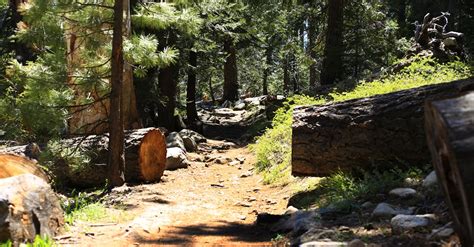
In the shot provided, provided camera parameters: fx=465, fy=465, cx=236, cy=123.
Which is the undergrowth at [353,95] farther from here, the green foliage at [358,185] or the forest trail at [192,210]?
the green foliage at [358,185]

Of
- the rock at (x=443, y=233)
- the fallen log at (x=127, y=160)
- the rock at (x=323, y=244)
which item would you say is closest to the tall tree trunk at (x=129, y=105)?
the fallen log at (x=127, y=160)

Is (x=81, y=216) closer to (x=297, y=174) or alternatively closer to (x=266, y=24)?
(x=297, y=174)

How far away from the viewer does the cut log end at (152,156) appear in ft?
31.9

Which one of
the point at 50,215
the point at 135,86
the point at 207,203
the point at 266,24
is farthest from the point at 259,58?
the point at 50,215

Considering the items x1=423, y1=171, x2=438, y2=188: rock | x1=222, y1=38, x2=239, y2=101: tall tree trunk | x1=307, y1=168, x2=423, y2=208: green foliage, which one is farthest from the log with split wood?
x1=222, y1=38, x2=239, y2=101: tall tree trunk

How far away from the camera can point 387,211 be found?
16.0 feet

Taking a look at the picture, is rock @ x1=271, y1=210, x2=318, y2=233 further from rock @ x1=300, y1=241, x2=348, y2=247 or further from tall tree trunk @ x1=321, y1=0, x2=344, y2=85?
tall tree trunk @ x1=321, y1=0, x2=344, y2=85

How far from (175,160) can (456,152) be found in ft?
31.6

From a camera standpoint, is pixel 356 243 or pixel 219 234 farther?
pixel 219 234

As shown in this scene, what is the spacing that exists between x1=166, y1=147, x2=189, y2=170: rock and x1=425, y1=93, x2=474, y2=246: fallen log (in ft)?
29.4

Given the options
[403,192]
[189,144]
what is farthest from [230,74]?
[403,192]

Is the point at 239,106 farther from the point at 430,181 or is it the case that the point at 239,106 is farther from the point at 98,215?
the point at 430,181

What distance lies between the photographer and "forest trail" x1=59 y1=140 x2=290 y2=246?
595 centimetres

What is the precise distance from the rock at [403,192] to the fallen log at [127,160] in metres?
5.59
